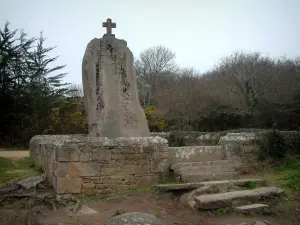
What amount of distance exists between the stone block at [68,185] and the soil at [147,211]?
0.47 m

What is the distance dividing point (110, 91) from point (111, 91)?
28 mm

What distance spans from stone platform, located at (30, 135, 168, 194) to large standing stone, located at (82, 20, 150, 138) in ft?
2.44

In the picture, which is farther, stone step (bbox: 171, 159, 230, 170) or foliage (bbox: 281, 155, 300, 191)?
stone step (bbox: 171, 159, 230, 170)

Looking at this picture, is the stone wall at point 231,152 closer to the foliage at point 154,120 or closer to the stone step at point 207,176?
the stone step at point 207,176

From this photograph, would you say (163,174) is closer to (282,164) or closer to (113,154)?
(113,154)

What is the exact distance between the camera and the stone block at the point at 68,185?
20.3 feet

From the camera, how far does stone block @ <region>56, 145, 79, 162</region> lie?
20.5ft

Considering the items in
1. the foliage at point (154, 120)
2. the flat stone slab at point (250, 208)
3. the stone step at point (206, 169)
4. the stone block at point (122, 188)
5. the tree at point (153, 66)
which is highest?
the tree at point (153, 66)

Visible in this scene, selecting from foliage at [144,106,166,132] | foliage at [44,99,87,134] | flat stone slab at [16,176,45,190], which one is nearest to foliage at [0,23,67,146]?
foliage at [44,99,87,134]

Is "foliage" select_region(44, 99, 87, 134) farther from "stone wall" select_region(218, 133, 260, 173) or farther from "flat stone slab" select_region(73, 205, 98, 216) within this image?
"flat stone slab" select_region(73, 205, 98, 216)

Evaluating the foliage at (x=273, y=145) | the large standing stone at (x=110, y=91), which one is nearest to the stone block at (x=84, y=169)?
the large standing stone at (x=110, y=91)

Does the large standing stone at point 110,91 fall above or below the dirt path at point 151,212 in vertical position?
above

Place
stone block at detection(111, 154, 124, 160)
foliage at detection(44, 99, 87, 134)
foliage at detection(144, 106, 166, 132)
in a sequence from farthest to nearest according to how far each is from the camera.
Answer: foliage at detection(144, 106, 166, 132) → foliage at detection(44, 99, 87, 134) → stone block at detection(111, 154, 124, 160)

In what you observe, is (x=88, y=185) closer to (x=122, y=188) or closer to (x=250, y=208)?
(x=122, y=188)
